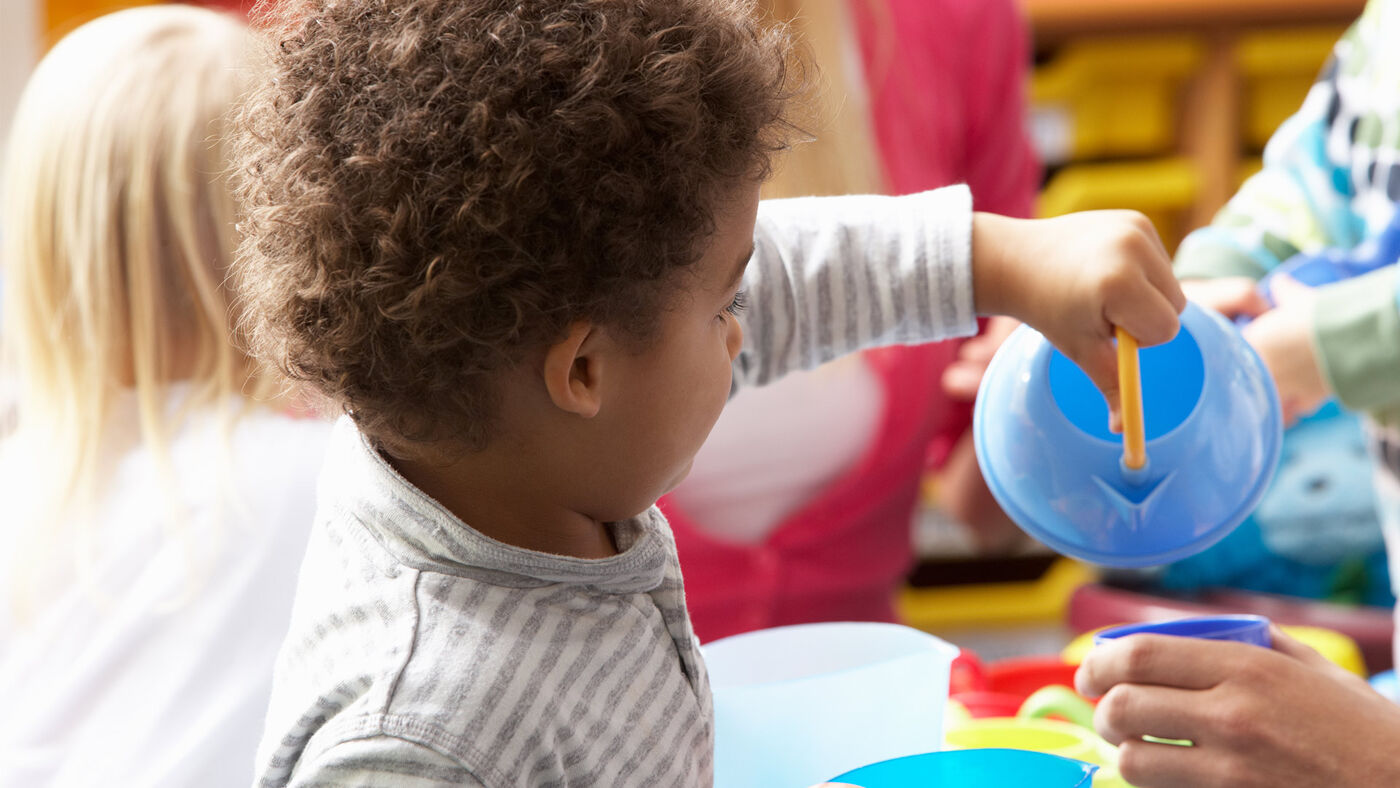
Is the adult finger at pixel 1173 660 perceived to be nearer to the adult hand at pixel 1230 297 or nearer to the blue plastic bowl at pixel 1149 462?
the blue plastic bowl at pixel 1149 462

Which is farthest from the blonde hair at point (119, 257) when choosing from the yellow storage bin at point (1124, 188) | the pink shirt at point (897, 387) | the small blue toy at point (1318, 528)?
the yellow storage bin at point (1124, 188)

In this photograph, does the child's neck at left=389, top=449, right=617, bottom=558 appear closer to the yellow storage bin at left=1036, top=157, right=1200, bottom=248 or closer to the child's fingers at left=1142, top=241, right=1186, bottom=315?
the child's fingers at left=1142, top=241, right=1186, bottom=315

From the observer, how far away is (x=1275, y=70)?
7.08ft

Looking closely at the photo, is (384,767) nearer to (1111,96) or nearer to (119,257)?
(119,257)

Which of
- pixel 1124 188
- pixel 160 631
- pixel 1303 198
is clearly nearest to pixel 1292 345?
pixel 1303 198

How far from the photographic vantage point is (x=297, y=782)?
40 cm

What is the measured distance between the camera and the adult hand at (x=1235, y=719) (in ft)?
1.73

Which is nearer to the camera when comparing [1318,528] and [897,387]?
[897,387]

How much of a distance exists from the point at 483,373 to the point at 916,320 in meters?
0.22

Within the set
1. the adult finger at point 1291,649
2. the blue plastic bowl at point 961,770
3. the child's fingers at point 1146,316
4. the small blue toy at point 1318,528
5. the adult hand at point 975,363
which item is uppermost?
the child's fingers at point 1146,316

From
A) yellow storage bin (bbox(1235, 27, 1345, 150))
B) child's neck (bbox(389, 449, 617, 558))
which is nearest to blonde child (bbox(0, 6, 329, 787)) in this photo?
child's neck (bbox(389, 449, 617, 558))

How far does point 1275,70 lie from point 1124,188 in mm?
319

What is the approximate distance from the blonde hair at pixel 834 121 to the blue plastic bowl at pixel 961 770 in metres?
0.54

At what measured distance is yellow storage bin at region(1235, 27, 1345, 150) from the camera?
2109mm
